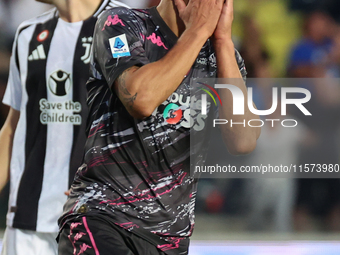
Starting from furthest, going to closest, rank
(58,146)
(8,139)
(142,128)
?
(8,139) → (58,146) → (142,128)

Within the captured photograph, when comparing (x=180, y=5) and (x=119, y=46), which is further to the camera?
(x=180, y=5)

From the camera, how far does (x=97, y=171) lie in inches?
58.7

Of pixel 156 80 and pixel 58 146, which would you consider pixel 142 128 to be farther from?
pixel 58 146

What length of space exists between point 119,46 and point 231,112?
0.48 m

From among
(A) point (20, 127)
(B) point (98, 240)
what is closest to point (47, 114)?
(A) point (20, 127)

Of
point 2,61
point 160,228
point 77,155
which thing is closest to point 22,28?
point 77,155

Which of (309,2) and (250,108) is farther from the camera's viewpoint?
(309,2)

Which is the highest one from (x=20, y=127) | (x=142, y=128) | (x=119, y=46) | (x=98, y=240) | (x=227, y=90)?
(x=119, y=46)

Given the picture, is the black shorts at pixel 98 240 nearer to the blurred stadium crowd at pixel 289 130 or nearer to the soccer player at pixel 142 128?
the soccer player at pixel 142 128

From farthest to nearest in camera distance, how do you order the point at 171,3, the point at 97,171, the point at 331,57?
1. the point at 331,57
2. the point at 171,3
3. the point at 97,171

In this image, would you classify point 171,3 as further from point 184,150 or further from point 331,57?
point 331,57

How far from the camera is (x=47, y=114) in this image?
2447 millimetres

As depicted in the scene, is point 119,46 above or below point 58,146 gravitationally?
above

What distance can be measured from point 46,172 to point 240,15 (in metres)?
2.73
